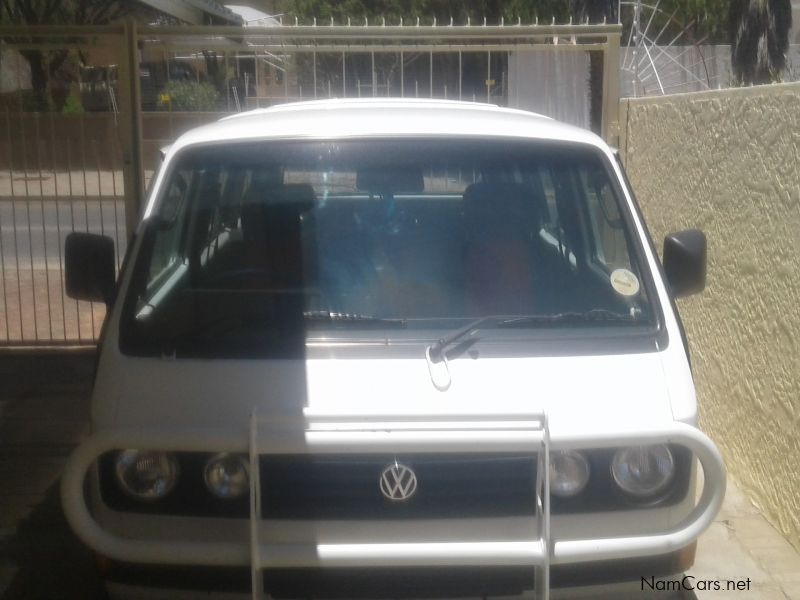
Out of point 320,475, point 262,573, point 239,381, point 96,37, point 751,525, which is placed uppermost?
point 96,37

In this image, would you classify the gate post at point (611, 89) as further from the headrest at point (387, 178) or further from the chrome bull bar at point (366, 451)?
the chrome bull bar at point (366, 451)

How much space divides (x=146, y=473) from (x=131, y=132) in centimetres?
453

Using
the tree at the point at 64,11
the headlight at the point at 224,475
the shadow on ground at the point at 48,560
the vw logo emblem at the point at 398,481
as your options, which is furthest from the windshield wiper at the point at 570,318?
the tree at the point at 64,11

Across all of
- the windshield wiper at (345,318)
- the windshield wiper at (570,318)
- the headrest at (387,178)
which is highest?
the headrest at (387,178)

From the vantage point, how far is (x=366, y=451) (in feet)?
9.58

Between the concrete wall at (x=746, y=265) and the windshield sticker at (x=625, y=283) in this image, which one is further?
the concrete wall at (x=746, y=265)

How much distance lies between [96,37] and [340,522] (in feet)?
16.6

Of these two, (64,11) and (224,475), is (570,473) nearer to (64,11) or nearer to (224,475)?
(224,475)

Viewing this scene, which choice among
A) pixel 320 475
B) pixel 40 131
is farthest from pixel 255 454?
pixel 40 131

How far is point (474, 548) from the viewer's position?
9.69ft

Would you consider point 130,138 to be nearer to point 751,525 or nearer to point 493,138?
point 493,138

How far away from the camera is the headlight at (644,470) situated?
3168mm

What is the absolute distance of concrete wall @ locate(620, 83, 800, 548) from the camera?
476cm

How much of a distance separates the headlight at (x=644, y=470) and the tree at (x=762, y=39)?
43.8 ft
